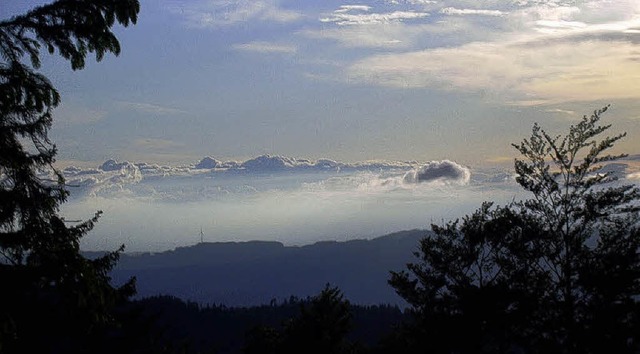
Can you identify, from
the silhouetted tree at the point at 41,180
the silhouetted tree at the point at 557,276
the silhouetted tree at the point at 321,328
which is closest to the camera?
the silhouetted tree at the point at 41,180

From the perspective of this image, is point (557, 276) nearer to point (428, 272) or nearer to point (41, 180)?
point (428, 272)

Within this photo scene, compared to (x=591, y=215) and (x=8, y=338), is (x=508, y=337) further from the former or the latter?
(x=8, y=338)

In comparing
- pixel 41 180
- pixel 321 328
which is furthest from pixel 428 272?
pixel 41 180

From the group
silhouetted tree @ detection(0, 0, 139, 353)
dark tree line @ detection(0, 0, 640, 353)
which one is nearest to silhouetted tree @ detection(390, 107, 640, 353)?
dark tree line @ detection(0, 0, 640, 353)

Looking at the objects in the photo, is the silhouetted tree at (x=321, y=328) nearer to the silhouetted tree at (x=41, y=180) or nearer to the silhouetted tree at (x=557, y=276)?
the silhouetted tree at (x=557, y=276)

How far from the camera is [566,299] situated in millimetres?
23234

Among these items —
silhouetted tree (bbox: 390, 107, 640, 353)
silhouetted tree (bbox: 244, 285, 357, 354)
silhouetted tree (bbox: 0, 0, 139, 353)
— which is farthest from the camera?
silhouetted tree (bbox: 244, 285, 357, 354)

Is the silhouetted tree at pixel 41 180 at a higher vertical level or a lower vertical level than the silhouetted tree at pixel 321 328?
higher

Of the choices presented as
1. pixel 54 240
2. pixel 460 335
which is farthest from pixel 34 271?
pixel 460 335

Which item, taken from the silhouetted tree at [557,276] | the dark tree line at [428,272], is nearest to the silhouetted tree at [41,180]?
the dark tree line at [428,272]

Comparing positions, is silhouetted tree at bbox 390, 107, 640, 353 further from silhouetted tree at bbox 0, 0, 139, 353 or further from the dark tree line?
silhouetted tree at bbox 0, 0, 139, 353

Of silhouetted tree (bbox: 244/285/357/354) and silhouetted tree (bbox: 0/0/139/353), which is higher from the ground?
silhouetted tree (bbox: 0/0/139/353)

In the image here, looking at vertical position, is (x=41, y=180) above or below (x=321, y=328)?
above

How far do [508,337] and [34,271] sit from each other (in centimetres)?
2317
